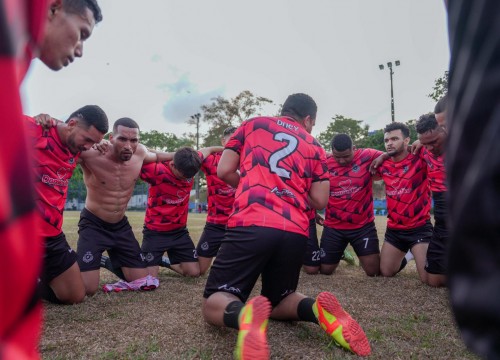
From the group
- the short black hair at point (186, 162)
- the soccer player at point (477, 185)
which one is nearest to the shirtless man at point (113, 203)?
the short black hair at point (186, 162)

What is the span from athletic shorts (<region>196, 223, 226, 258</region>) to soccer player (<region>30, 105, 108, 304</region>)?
87.3 inches

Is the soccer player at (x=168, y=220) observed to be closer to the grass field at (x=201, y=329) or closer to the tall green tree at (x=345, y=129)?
the grass field at (x=201, y=329)

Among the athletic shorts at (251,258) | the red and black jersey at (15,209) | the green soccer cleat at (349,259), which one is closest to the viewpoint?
the red and black jersey at (15,209)

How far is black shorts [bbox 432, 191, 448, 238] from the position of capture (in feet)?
16.7

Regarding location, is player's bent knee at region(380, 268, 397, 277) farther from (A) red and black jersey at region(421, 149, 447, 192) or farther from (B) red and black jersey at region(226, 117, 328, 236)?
(B) red and black jersey at region(226, 117, 328, 236)

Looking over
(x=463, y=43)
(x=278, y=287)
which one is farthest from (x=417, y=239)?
(x=463, y=43)

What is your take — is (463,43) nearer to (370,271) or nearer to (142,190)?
(370,271)

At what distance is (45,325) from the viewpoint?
10.8 feet

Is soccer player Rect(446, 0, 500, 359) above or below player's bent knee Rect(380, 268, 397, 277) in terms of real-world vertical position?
above

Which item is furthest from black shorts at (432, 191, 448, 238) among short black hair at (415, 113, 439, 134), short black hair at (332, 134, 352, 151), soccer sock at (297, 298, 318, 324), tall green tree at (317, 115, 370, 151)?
tall green tree at (317, 115, 370, 151)

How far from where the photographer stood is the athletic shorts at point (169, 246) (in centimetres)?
580

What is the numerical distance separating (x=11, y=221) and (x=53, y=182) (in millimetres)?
3989

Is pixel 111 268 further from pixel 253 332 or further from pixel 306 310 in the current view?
pixel 253 332

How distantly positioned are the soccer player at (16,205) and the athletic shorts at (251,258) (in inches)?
88.2
